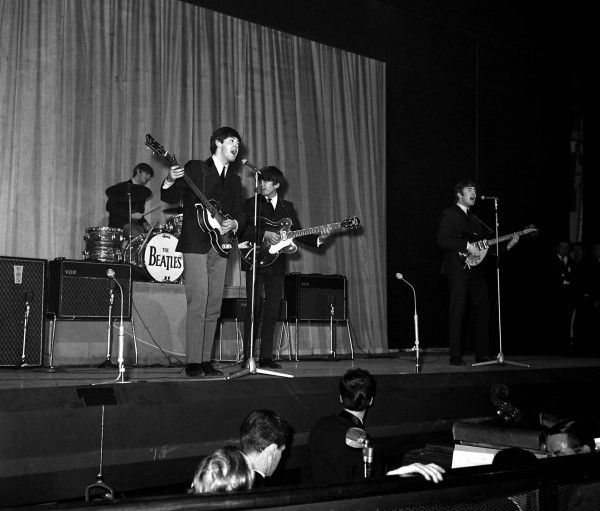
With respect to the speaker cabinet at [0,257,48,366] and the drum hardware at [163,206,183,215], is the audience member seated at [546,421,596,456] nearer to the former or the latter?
the speaker cabinet at [0,257,48,366]

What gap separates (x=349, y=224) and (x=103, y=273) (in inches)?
83.7

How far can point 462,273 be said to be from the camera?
21.2ft

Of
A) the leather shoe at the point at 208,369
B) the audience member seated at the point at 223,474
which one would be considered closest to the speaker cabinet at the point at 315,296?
the leather shoe at the point at 208,369

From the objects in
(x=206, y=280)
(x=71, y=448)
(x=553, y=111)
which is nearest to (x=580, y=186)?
(x=553, y=111)

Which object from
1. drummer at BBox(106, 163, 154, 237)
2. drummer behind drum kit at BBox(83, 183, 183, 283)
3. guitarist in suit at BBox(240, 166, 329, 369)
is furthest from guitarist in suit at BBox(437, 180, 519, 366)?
drummer at BBox(106, 163, 154, 237)

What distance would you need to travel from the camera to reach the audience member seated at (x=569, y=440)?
2.26 meters

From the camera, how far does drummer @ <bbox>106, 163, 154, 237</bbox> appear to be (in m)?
6.84

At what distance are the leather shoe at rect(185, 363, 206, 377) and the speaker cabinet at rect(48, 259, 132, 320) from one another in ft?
4.55

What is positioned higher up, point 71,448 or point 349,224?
point 349,224

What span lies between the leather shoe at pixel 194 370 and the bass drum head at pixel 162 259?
203 centimetres

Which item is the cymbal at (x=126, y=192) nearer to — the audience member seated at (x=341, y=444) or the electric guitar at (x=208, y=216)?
the electric guitar at (x=208, y=216)

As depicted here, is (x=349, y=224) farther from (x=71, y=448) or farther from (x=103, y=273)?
(x=71, y=448)

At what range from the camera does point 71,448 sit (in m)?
3.54

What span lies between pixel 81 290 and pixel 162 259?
40.5 inches
